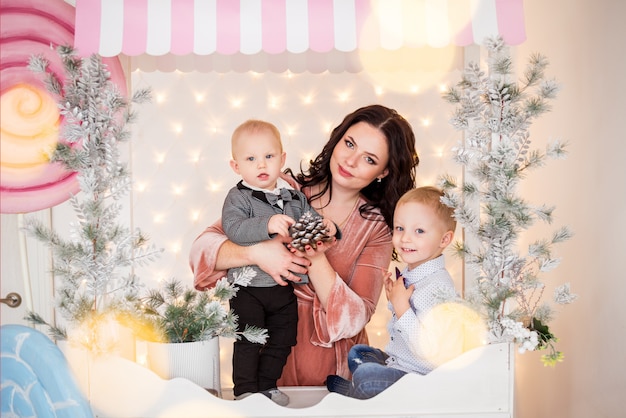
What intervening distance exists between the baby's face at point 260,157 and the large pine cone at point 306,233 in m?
0.25

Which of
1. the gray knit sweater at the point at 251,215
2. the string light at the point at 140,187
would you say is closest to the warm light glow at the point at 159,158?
the string light at the point at 140,187

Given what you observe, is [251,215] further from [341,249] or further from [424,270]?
[424,270]

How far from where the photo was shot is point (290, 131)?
2895mm

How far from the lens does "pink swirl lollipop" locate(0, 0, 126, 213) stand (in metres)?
2.65

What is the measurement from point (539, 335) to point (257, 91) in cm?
173

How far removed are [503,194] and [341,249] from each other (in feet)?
2.91

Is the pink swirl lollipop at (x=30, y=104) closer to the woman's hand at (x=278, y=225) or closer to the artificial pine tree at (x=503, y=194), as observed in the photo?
the woman's hand at (x=278, y=225)

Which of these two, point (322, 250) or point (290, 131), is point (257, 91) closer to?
point (290, 131)

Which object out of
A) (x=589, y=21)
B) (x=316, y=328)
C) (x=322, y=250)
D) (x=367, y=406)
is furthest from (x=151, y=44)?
(x=589, y=21)

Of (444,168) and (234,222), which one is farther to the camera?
(444,168)

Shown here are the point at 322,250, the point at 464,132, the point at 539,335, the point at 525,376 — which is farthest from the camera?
the point at 525,376

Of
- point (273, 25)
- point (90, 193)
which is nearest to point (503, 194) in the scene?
point (273, 25)

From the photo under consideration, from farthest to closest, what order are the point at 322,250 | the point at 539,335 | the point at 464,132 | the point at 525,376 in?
the point at 525,376, the point at 464,132, the point at 322,250, the point at 539,335

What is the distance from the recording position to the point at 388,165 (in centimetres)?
272
